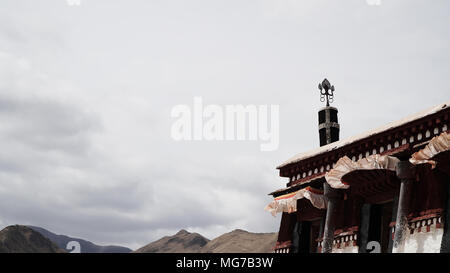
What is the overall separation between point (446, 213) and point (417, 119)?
10.8 feet

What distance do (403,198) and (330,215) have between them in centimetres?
376

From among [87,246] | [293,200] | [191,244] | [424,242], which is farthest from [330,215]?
[87,246]

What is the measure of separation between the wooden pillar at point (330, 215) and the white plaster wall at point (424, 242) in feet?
12.1

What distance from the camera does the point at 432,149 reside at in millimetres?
15875

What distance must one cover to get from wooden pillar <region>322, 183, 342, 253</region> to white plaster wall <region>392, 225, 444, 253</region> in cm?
369

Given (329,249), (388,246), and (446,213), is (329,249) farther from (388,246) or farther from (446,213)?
(446,213)

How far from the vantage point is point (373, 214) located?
63.5 feet

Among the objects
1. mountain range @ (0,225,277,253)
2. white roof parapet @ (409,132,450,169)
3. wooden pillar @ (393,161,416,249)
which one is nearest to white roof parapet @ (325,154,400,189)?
wooden pillar @ (393,161,416,249)

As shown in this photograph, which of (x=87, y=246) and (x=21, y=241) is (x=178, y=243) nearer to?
(x=21, y=241)

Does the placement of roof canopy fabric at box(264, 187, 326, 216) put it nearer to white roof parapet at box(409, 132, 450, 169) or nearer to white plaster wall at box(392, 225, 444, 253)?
white plaster wall at box(392, 225, 444, 253)

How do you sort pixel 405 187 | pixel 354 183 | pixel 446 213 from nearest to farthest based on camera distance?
pixel 446 213, pixel 405 187, pixel 354 183

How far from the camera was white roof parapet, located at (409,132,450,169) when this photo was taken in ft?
50.9
